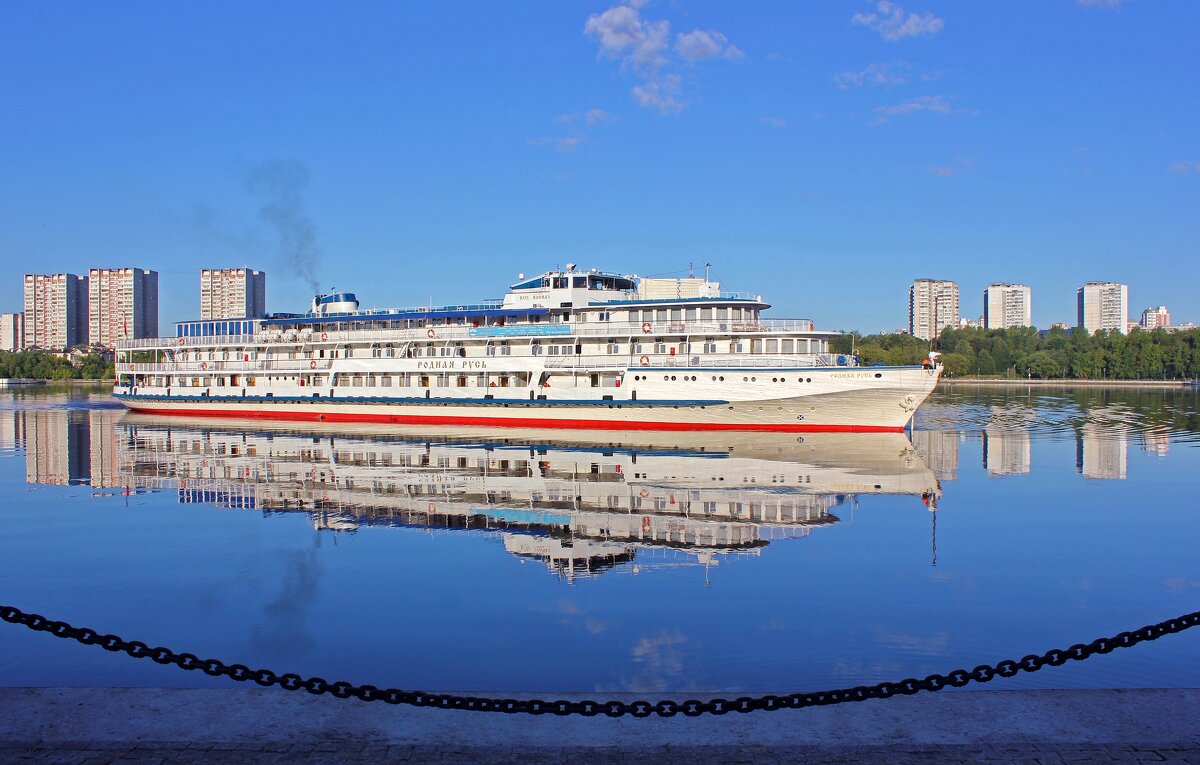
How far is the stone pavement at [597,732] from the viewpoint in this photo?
5832mm

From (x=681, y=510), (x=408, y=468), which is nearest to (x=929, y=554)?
(x=681, y=510)

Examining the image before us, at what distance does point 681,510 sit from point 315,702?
43.6 ft

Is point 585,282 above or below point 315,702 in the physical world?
above

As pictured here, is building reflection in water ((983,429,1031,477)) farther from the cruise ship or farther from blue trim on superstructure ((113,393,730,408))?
blue trim on superstructure ((113,393,730,408))

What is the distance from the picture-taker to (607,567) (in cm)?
A: 1423

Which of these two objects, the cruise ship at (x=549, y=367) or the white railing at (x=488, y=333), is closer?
the cruise ship at (x=549, y=367)

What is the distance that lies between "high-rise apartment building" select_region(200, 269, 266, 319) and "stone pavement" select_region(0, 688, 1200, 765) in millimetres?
179371

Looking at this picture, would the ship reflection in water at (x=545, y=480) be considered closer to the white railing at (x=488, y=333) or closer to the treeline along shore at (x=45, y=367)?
the white railing at (x=488, y=333)

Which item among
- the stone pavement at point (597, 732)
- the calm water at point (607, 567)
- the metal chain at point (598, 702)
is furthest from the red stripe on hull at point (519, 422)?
the metal chain at point (598, 702)

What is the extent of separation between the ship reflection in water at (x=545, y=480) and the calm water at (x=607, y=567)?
16 cm

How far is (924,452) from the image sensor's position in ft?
106

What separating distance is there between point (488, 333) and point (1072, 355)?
430 ft

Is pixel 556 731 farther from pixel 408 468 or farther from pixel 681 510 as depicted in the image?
pixel 408 468

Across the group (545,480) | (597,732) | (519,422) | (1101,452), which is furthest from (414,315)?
(597,732)
